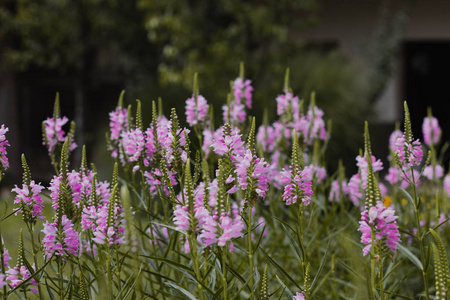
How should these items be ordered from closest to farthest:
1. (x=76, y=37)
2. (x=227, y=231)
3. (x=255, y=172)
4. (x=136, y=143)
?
1. (x=227, y=231)
2. (x=255, y=172)
3. (x=136, y=143)
4. (x=76, y=37)

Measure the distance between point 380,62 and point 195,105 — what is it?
7.88m

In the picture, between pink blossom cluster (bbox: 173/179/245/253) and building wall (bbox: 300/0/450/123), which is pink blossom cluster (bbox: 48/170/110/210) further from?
building wall (bbox: 300/0/450/123)

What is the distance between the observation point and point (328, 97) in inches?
301

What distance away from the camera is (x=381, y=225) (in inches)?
56.9

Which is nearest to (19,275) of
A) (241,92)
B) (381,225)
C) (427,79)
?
(381,225)

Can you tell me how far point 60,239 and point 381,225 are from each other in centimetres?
88

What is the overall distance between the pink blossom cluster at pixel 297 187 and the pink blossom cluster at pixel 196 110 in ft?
2.49

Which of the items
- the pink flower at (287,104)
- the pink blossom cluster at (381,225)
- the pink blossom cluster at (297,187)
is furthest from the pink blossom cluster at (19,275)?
the pink flower at (287,104)

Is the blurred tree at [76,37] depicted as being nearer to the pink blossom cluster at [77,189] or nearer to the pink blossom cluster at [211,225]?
the pink blossom cluster at [77,189]

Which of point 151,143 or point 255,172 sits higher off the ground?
point 151,143

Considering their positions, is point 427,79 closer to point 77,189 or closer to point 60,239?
point 77,189

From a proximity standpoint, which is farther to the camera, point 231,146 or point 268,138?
point 268,138

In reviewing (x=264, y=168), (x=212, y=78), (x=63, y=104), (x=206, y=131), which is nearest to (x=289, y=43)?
(x=212, y=78)

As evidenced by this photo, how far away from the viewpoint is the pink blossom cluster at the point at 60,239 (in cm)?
165
